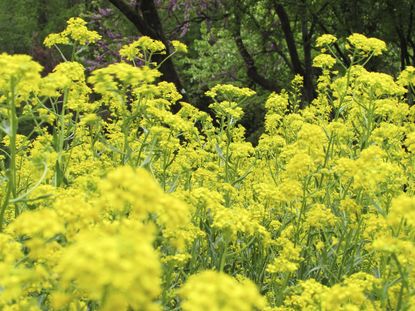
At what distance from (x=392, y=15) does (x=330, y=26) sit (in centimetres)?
133

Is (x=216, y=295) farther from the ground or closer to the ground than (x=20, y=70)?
closer to the ground

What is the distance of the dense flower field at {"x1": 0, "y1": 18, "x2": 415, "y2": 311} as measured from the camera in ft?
4.68

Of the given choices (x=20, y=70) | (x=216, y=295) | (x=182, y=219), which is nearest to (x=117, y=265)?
(x=216, y=295)

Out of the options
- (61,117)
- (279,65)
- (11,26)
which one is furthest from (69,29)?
(11,26)

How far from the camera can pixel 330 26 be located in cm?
946

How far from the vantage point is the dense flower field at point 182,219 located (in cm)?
143

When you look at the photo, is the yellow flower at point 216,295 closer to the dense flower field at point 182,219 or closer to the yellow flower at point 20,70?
the dense flower field at point 182,219

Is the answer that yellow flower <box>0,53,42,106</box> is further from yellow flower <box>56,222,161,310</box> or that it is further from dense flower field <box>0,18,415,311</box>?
yellow flower <box>56,222,161,310</box>

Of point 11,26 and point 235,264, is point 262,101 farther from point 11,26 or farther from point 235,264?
point 11,26

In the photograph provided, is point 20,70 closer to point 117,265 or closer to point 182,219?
point 182,219

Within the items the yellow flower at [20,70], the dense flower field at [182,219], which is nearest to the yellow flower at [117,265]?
the dense flower field at [182,219]

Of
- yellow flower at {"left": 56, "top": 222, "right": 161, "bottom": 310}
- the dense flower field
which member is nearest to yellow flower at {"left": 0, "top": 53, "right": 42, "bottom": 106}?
the dense flower field

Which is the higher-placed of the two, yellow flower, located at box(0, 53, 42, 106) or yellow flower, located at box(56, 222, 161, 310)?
yellow flower, located at box(0, 53, 42, 106)

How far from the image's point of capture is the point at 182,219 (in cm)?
173
